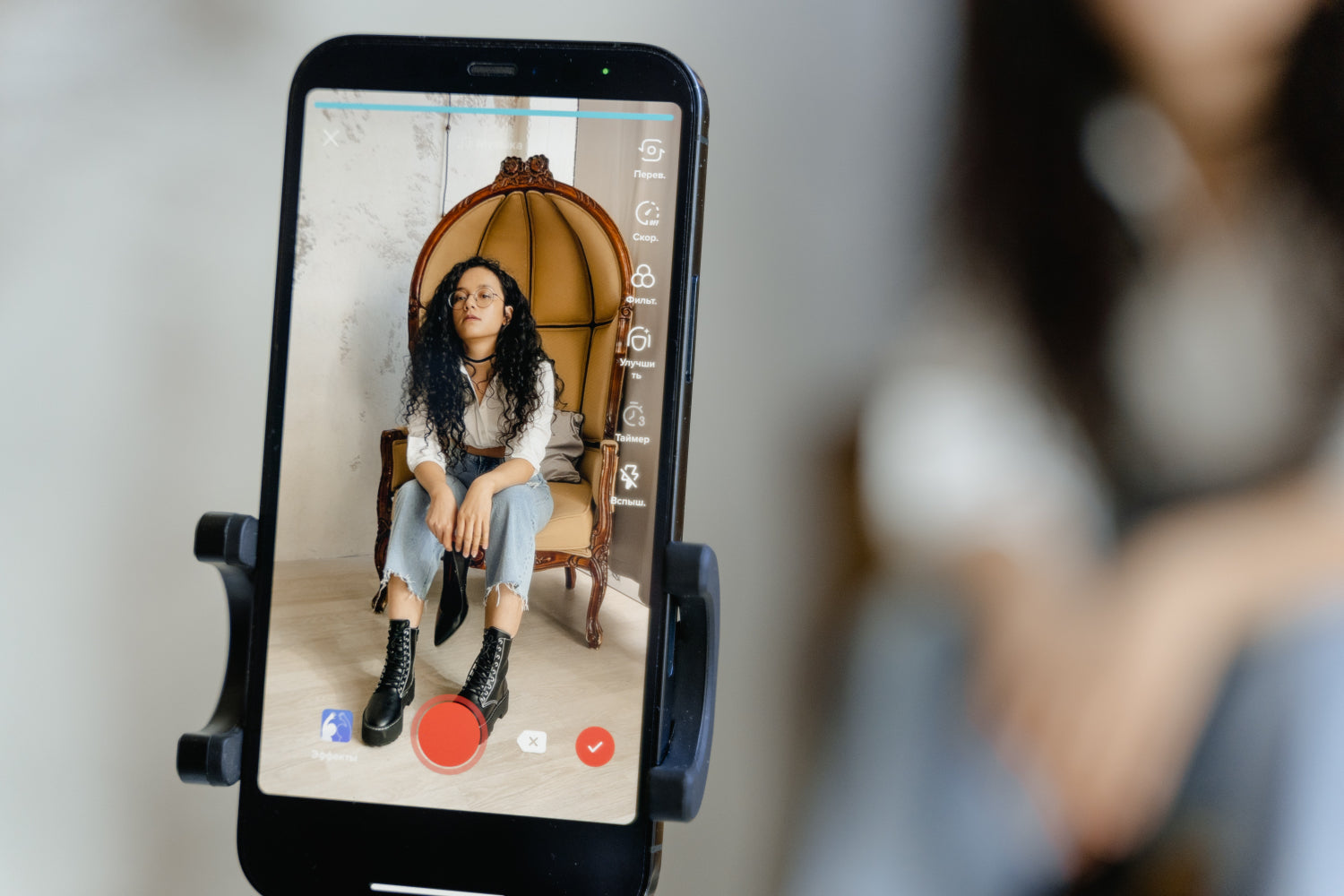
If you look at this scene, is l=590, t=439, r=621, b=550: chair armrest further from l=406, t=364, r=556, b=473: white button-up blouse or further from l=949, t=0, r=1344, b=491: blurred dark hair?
l=949, t=0, r=1344, b=491: blurred dark hair

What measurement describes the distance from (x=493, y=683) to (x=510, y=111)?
288mm

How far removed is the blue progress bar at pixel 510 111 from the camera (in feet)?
1.38

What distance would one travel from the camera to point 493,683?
1.38 feet

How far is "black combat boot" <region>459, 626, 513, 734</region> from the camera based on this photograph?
0.42m

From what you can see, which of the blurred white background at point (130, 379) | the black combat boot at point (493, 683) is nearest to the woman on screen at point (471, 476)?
the black combat boot at point (493, 683)

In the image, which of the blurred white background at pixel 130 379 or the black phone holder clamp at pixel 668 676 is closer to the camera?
the black phone holder clamp at pixel 668 676

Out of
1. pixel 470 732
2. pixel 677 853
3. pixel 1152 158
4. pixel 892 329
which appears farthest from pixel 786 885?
pixel 1152 158

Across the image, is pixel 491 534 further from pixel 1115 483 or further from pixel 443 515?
pixel 1115 483

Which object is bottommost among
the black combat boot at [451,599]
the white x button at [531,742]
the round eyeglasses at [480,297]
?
the white x button at [531,742]

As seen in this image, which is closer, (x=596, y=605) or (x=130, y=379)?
(x=596, y=605)

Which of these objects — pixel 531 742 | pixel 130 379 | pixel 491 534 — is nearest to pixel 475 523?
pixel 491 534

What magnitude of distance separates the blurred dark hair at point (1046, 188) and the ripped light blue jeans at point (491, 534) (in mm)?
263

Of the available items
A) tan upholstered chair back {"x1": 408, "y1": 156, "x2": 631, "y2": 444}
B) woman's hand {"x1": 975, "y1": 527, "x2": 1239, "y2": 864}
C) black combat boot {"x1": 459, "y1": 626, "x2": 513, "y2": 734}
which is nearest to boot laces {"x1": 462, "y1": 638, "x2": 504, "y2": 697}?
black combat boot {"x1": 459, "y1": 626, "x2": 513, "y2": 734}

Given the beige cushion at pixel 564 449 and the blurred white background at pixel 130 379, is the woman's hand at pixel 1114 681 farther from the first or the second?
the blurred white background at pixel 130 379
